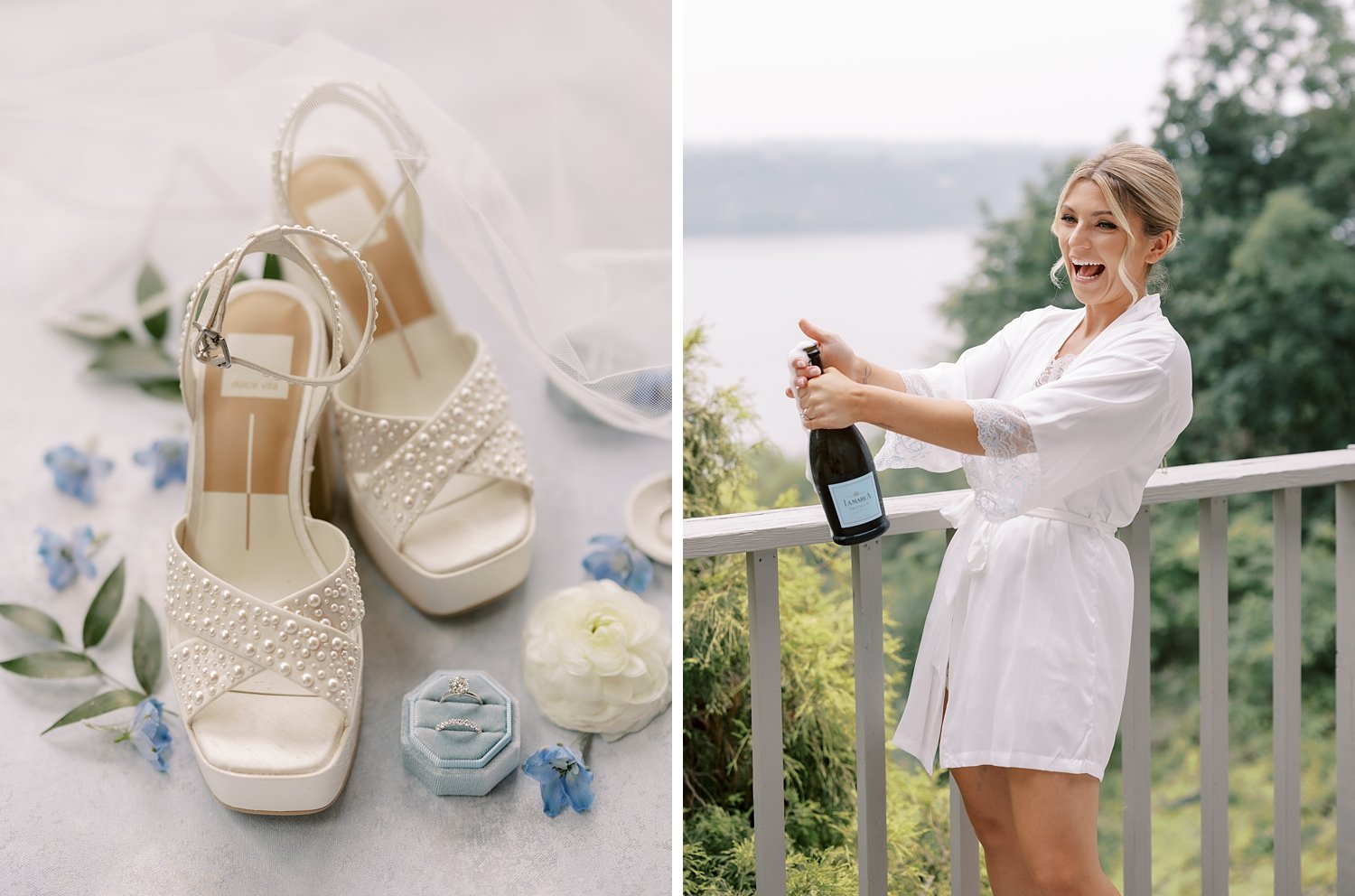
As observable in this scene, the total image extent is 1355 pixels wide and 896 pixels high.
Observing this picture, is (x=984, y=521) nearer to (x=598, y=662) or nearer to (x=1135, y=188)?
(x=1135, y=188)

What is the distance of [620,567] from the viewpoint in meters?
1.51

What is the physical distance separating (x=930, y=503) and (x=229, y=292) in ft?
3.08

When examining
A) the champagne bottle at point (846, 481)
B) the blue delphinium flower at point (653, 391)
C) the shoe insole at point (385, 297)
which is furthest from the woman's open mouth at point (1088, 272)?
the shoe insole at point (385, 297)

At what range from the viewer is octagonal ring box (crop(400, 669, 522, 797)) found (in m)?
1.25

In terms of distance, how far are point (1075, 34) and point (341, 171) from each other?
4.41 metres

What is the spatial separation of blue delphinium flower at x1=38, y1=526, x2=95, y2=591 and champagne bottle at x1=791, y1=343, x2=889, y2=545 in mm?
1133

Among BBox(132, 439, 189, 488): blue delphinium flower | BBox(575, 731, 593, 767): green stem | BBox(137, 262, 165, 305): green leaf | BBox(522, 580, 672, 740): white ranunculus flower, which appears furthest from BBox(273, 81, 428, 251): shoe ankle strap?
BBox(575, 731, 593, 767): green stem

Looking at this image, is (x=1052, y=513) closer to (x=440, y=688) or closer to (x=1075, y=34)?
(x=440, y=688)

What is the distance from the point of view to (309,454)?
1401 millimetres

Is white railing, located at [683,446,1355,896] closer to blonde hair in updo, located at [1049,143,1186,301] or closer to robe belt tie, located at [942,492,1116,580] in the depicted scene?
robe belt tie, located at [942,492,1116,580]

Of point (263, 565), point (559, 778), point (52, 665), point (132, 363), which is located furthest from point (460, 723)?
point (132, 363)

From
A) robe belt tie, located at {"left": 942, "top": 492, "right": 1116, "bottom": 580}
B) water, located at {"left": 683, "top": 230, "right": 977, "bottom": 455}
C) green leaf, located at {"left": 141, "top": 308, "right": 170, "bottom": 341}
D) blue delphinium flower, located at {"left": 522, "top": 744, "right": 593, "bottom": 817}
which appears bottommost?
blue delphinium flower, located at {"left": 522, "top": 744, "right": 593, "bottom": 817}

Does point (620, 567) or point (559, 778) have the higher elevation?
point (620, 567)

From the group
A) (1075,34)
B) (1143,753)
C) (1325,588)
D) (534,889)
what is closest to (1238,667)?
(1325,588)
